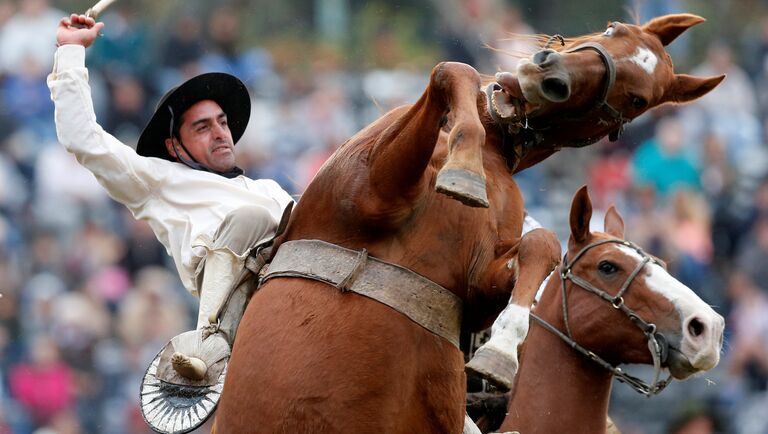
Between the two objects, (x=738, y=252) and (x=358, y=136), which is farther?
(x=738, y=252)

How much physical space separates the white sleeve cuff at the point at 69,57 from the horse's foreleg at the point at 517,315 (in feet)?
6.31

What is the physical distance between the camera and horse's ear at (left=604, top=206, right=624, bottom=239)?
670 centimetres

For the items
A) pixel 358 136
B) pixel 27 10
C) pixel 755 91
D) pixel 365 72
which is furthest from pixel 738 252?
pixel 358 136

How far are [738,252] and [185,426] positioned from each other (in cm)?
873

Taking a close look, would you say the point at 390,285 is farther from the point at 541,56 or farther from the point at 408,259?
the point at 541,56

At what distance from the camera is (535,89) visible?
14.3 feet

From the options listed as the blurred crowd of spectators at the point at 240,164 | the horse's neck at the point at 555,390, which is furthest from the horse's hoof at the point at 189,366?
the blurred crowd of spectators at the point at 240,164

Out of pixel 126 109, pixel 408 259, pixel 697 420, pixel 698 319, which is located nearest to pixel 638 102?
pixel 408 259

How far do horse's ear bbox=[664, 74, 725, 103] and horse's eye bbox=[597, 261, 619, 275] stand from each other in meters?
1.32

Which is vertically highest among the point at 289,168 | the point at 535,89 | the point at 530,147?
the point at 535,89

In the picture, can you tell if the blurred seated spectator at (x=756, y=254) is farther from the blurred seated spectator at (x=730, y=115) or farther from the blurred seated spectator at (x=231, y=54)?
the blurred seated spectator at (x=231, y=54)

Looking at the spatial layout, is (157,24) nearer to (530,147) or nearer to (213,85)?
(213,85)

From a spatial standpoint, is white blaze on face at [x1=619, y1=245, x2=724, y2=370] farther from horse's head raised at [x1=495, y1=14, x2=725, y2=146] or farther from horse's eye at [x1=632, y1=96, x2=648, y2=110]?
horse's eye at [x1=632, y1=96, x2=648, y2=110]

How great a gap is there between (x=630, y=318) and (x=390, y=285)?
203 cm
